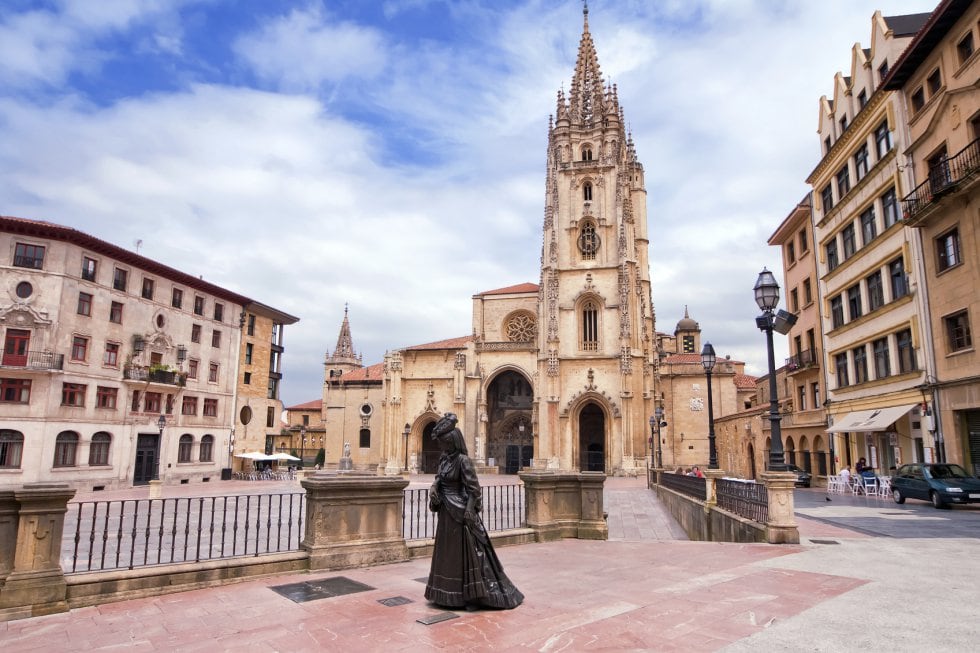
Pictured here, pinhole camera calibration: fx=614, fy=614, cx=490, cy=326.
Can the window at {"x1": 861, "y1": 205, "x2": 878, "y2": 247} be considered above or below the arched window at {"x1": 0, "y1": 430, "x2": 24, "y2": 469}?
above

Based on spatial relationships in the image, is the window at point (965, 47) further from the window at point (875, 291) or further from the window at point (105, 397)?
the window at point (105, 397)

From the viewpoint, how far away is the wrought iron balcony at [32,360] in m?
28.7

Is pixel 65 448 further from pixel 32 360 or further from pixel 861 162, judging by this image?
pixel 861 162

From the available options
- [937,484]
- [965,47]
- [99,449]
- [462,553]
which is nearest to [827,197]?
[965,47]

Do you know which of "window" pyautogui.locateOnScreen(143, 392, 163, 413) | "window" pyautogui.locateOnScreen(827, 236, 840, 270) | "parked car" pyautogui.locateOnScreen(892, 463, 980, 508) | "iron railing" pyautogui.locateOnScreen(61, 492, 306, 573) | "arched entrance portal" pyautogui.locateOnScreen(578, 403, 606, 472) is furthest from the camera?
"arched entrance portal" pyautogui.locateOnScreen(578, 403, 606, 472)

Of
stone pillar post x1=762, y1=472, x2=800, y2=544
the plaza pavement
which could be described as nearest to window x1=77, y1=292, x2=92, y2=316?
the plaza pavement

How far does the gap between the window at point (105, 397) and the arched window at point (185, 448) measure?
543 cm

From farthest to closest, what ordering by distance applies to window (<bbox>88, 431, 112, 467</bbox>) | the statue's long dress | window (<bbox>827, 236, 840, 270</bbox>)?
window (<bbox>88, 431, 112, 467</bbox>)
window (<bbox>827, 236, 840, 270</bbox>)
the statue's long dress

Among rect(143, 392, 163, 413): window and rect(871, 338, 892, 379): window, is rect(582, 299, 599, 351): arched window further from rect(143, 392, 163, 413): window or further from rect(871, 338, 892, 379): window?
rect(143, 392, 163, 413): window

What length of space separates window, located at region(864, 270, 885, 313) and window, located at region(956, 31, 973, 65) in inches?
311

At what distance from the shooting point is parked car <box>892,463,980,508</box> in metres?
15.8

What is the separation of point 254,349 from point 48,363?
16486 millimetres

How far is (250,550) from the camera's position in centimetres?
1060

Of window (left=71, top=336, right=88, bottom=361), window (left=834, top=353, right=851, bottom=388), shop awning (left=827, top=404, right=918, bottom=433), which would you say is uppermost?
window (left=71, top=336, right=88, bottom=361)
